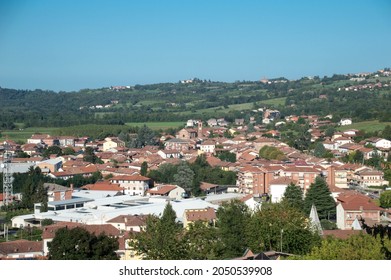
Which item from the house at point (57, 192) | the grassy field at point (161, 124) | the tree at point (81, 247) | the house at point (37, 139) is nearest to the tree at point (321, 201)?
the house at point (57, 192)

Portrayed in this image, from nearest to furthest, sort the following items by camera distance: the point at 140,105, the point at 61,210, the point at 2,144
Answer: the point at 61,210
the point at 2,144
the point at 140,105

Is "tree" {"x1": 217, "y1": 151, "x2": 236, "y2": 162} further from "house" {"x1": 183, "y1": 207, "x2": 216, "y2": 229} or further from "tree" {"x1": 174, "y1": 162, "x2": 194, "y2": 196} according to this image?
"house" {"x1": 183, "y1": 207, "x2": 216, "y2": 229}

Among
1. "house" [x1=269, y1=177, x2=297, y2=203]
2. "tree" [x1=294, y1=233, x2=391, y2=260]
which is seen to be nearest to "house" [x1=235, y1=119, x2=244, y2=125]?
"house" [x1=269, y1=177, x2=297, y2=203]

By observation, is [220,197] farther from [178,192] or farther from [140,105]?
[140,105]

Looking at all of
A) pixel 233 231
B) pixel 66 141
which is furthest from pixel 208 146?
pixel 233 231
